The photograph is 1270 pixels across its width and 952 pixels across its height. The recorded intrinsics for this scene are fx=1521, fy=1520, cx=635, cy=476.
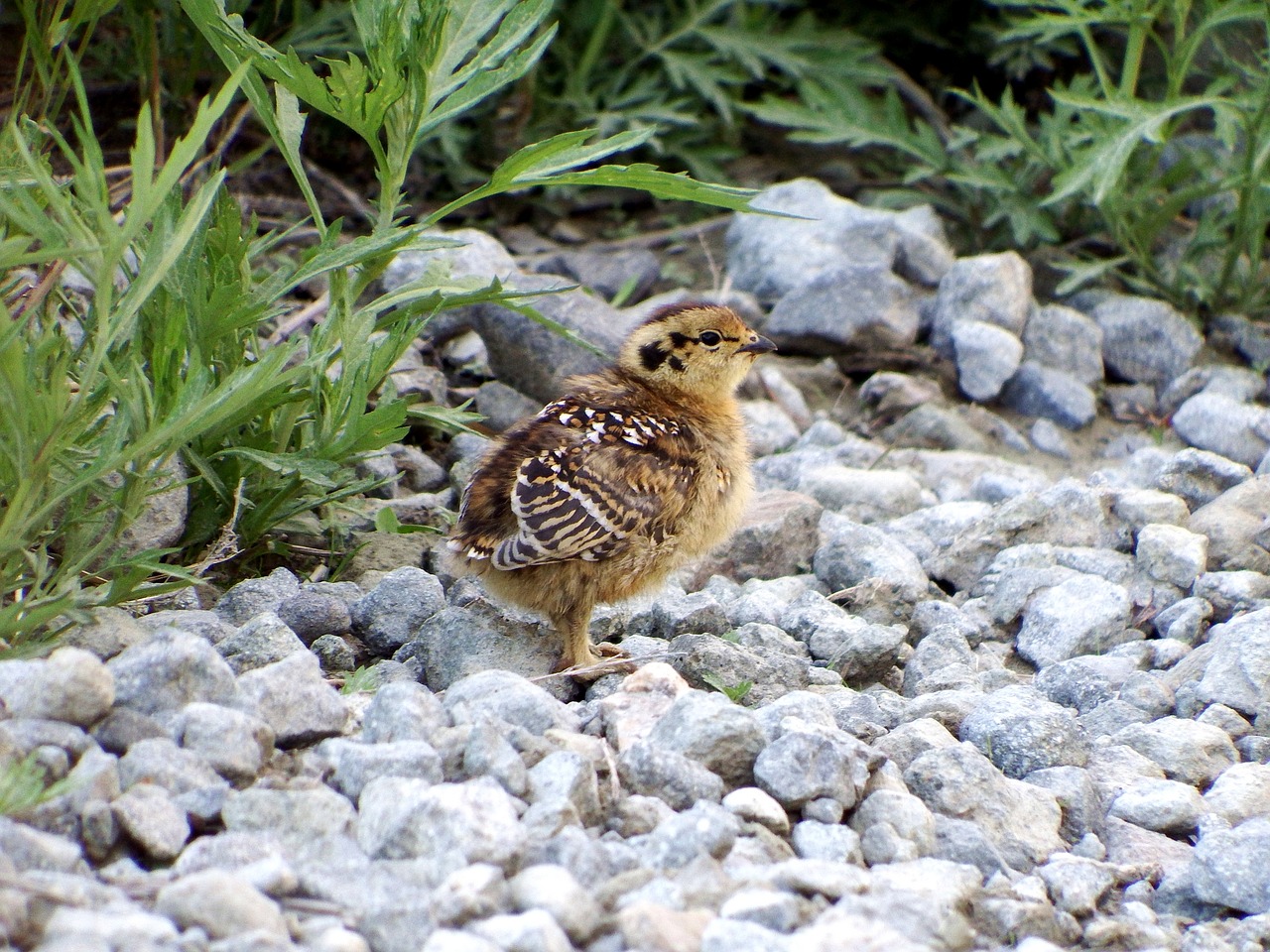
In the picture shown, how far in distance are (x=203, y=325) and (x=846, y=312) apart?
148 inches

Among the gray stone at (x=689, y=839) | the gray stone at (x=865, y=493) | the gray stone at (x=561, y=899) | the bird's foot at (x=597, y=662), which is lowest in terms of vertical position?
the gray stone at (x=865, y=493)

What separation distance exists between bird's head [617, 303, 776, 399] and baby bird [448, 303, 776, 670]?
0.12 m

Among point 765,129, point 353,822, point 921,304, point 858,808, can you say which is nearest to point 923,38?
point 765,129

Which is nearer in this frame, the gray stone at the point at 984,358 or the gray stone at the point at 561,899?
the gray stone at the point at 561,899

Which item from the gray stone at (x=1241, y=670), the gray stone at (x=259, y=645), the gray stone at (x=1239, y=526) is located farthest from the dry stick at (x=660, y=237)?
the gray stone at (x=259, y=645)

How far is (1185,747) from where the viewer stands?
12.8 feet

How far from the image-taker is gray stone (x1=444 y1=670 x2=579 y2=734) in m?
3.41

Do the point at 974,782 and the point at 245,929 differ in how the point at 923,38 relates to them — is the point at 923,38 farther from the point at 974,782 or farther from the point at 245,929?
the point at 245,929

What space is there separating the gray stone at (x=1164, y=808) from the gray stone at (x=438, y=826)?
161 centimetres

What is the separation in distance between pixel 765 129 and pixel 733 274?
1465mm

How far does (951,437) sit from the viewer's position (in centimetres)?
671

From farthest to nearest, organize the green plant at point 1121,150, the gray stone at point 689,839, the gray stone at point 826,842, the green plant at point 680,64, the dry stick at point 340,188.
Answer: the green plant at point 680,64
the dry stick at point 340,188
the green plant at point 1121,150
the gray stone at point 826,842
the gray stone at point 689,839

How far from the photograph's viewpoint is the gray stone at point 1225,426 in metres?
6.35

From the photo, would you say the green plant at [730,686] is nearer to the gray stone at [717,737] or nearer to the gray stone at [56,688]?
the gray stone at [717,737]
